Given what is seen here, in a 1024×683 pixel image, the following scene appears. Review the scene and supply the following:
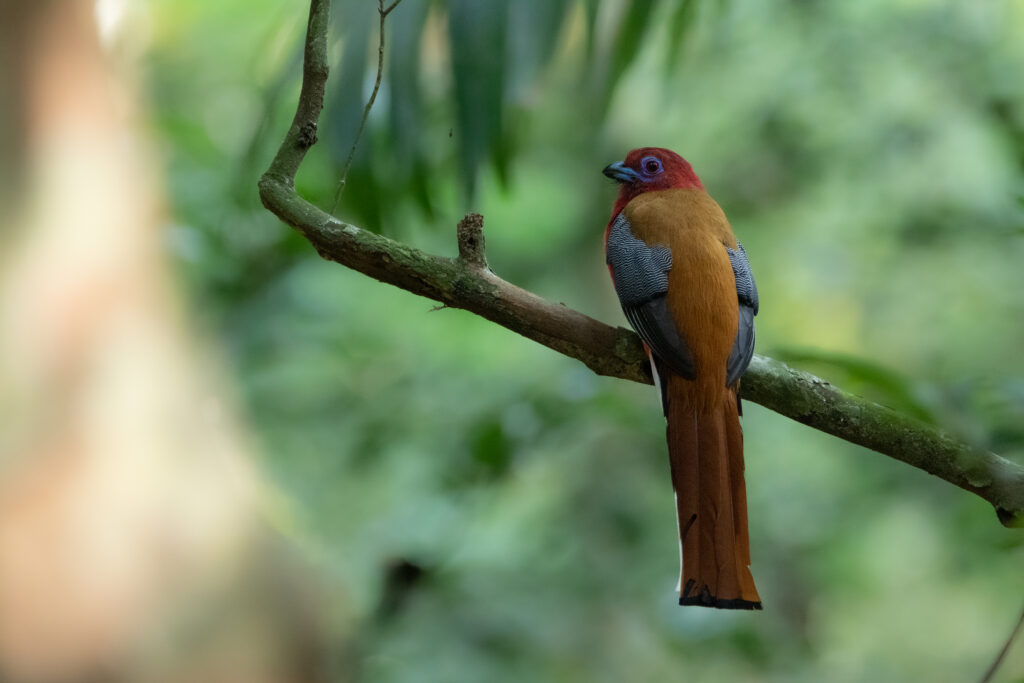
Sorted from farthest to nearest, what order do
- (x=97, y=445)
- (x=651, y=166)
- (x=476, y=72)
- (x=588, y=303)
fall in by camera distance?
(x=588, y=303) → (x=97, y=445) → (x=651, y=166) → (x=476, y=72)

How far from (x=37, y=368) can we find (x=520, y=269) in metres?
2.49

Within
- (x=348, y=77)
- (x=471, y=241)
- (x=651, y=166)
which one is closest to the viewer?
(x=471, y=241)

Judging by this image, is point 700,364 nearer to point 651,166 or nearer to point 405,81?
point 651,166

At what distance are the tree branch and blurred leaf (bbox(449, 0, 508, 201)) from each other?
1.39 ft

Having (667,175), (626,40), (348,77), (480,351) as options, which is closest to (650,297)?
(667,175)

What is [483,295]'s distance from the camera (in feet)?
5.77

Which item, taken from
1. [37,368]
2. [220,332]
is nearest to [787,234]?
[220,332]

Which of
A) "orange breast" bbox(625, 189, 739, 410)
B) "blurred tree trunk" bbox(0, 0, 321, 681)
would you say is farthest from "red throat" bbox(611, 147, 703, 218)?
"blurred tree trunk" bbox(0, 0, 321, 681)

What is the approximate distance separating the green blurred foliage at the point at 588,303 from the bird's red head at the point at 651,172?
23 centimetres

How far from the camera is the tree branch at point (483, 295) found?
1721mm

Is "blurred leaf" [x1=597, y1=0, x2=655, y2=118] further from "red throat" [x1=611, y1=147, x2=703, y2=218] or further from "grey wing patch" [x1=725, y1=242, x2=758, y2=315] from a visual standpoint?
"grey wing patch" [x1=725, y1=242, x2=758, y2=315]

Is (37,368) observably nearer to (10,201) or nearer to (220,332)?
(10,201)

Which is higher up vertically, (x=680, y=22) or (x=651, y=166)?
(x=680, y=22)

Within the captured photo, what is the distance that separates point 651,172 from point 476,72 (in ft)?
1.76
